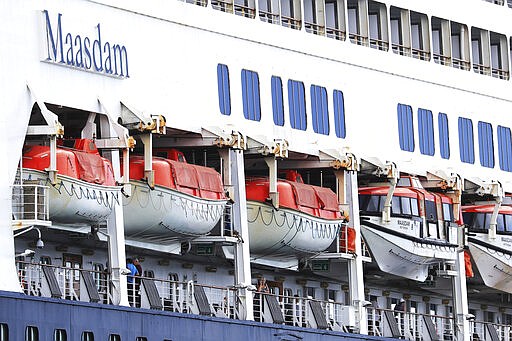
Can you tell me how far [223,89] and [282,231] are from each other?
356 centimetres

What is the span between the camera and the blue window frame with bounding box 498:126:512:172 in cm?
5766

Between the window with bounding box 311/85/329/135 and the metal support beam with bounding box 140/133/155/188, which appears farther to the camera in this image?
the window with bounding box 311/85/329/135

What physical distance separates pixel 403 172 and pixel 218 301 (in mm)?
8667

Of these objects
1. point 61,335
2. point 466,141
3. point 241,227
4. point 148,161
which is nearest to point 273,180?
point 241,227

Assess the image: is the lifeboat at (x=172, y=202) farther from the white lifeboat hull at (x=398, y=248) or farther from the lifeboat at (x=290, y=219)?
the white lifeboat hull at (x=398, y=248)

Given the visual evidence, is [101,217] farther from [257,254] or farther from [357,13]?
[357,13]

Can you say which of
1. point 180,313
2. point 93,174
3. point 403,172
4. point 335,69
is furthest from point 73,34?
point 403,172

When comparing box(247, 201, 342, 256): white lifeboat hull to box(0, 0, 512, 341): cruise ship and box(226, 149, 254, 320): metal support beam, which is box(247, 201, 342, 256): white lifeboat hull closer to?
box(0, 0, 512, 341): cruise ship

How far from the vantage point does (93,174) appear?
4047 centimetres

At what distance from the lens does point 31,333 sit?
1487 inches

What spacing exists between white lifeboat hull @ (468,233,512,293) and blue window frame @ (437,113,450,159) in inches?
93.3

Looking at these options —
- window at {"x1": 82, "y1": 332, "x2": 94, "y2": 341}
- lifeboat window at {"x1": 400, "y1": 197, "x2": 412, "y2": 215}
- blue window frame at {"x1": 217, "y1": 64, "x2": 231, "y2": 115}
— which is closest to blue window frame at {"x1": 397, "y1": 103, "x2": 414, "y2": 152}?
lifeboat window at {"x1": 400, "y1": 197, "x2": 412, "y2": 215}

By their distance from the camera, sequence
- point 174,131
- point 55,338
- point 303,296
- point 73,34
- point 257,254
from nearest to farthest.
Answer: point 55,338 → point 73,34 → point 174,131 → point 257,254 → point 303,296

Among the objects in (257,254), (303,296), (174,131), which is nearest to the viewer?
(174,131)
